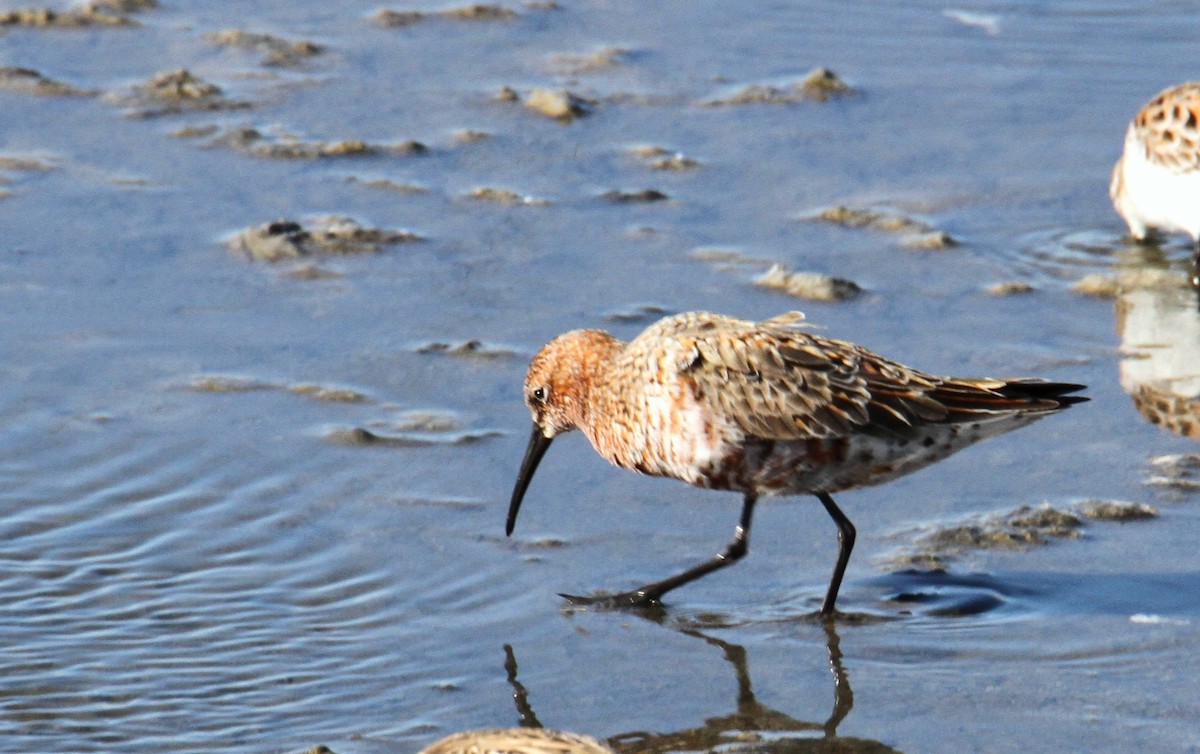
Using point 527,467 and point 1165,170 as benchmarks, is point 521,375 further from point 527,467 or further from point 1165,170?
point 1165,170

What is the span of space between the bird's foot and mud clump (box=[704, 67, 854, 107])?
5645mm

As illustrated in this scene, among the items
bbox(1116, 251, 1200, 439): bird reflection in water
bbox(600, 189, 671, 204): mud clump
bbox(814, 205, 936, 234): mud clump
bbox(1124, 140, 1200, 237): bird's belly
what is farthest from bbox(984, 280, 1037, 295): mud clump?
bbox(600, 189, 671, 204): mud clump

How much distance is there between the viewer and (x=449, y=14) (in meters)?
13.6

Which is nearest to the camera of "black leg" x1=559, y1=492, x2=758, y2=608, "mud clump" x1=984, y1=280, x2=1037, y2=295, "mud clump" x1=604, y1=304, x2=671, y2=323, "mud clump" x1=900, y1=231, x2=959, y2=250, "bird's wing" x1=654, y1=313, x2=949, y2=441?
"bird's wing" x1=654, y1=313, x2=949, y2=441

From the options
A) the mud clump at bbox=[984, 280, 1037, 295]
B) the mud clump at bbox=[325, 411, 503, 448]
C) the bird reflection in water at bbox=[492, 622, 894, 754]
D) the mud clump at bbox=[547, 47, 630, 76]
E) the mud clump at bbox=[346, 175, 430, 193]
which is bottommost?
the bird reflection in water at bbox=[492, 622, 894, 754]

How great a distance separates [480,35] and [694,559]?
6.58 metres

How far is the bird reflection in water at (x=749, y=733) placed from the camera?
611 cm

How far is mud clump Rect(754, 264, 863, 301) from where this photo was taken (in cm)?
980

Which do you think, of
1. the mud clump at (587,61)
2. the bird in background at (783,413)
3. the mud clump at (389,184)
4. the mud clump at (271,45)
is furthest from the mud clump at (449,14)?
the bird in background at (783,413)

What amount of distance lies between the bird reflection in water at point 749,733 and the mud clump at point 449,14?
25.3 feet

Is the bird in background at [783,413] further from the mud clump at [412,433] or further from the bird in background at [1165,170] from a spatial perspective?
the bird in background at [1165,170]

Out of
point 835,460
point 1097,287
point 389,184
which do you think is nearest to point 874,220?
point 1097,287

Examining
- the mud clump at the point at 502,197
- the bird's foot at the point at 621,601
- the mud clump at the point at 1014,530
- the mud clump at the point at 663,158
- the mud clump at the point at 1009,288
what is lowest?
the bird's foot at the point at 621,601

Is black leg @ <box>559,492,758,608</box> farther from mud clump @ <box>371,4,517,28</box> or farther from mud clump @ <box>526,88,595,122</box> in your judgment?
mud clump @ <box>371,4,517,28</box>
